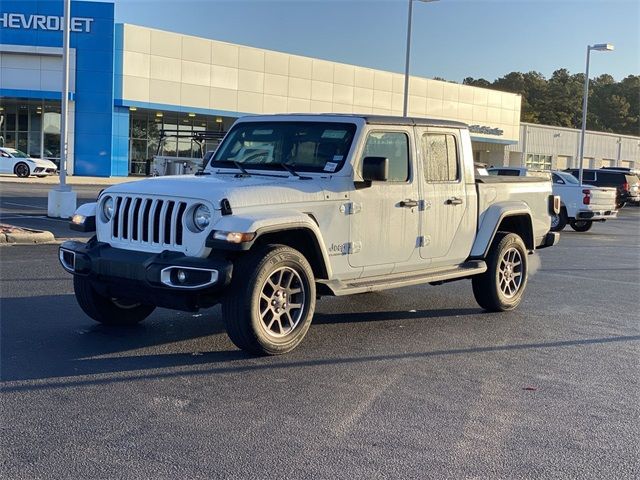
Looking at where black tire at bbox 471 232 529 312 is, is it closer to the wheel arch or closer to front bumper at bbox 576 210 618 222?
the wheel arch

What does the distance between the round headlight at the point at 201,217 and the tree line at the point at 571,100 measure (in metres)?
94.7

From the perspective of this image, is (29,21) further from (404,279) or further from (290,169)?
(404,279)

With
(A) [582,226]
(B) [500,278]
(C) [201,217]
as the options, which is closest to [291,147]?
(C) [201,217]

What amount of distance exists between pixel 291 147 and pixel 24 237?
7.52m

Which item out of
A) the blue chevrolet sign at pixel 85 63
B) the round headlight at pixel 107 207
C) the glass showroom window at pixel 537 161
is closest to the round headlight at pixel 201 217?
the round headlight at pixel 107 207

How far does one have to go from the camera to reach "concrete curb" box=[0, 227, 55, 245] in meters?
12.8

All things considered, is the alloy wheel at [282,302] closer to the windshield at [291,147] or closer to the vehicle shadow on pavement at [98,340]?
the vehicle shadow on pavement at [98,340]

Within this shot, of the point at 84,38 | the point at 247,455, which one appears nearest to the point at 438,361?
the point at 247,455

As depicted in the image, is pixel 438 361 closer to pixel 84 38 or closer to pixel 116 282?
pixel 116 282

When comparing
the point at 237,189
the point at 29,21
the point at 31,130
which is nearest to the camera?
the point at 237,189

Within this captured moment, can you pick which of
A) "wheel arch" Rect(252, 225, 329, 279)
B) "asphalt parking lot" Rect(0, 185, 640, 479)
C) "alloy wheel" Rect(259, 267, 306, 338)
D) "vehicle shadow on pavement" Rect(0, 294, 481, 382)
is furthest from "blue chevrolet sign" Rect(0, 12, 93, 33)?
"alloy wheel" Rect(259, 267, 306, 338)

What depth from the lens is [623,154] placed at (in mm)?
73688

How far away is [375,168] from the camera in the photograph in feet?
22.1

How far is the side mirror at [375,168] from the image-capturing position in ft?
22.1
